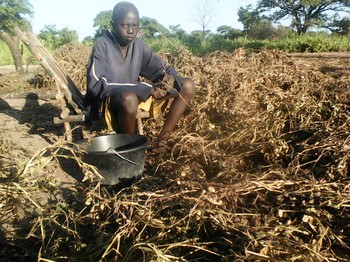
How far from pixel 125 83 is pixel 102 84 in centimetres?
23

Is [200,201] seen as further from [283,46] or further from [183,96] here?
[283,46]

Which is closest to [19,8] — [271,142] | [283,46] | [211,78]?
[283,46]

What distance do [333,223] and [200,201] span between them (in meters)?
0.71

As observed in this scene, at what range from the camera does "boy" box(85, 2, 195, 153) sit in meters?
3.31

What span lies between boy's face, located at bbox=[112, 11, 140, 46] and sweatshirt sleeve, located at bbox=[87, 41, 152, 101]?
0.25 metres

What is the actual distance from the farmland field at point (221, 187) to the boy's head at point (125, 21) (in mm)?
1002

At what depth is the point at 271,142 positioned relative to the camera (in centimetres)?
292

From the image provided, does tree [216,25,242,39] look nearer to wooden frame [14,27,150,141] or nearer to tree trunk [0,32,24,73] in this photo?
tree trunk [0,32,24,73]

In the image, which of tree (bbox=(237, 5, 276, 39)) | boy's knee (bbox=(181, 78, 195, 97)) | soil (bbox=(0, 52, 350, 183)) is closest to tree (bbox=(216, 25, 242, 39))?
tree (bbox=(237, 5, 276, 39))

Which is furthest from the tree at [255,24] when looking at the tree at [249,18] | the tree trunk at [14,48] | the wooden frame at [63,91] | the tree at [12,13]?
the wooden frame at [63,91]

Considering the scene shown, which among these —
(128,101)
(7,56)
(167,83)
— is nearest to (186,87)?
(167,83)

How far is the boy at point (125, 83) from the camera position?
331 centimetres

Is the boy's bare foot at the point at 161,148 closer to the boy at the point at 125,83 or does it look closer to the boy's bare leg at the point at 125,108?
the boy at the point at 125,83

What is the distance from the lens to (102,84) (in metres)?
3.33
